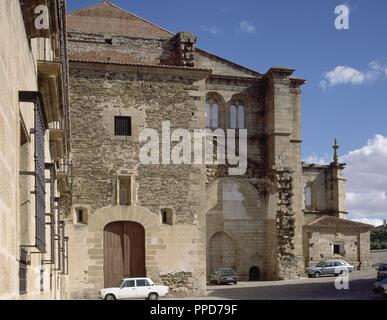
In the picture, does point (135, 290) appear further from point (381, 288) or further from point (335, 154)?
point (335, 154)

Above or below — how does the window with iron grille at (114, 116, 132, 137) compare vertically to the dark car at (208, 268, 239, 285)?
above

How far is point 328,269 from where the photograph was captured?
36125 millimetres

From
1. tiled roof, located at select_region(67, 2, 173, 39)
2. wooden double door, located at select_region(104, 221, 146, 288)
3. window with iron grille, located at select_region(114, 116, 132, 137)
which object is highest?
tiled roof, located at select_region(67, 2, 173, 39)

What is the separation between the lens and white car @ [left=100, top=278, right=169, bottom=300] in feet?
67.7

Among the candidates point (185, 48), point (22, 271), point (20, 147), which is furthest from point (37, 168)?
point (185, 48)

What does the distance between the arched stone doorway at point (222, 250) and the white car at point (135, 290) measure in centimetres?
1447

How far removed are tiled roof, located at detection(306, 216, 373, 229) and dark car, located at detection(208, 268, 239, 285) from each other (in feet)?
30.6

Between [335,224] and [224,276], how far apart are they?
37.2 feet

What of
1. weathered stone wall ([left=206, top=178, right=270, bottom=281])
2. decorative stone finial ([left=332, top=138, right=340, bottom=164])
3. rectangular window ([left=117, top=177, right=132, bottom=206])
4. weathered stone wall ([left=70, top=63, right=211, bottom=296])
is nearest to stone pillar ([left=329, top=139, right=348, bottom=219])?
decorative stone finial ([left=332, top=138, right=340, bottom=164])

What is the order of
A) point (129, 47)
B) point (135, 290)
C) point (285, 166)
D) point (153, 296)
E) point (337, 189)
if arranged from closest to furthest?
point (153, 296), point (135, 290), point (129, 47), point (285, 166), point (337, 189)

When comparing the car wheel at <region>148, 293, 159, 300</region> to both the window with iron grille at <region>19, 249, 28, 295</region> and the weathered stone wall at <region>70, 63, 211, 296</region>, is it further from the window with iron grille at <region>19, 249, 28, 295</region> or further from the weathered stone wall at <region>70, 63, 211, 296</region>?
the window with iron grille at <region>19, 249, 28, 295</region>

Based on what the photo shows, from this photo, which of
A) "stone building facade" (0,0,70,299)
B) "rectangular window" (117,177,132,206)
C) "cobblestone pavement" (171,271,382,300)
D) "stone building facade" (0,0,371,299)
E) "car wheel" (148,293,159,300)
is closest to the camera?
"stone building facade" (0,0,70,299)

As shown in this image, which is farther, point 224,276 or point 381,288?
point 224,276
